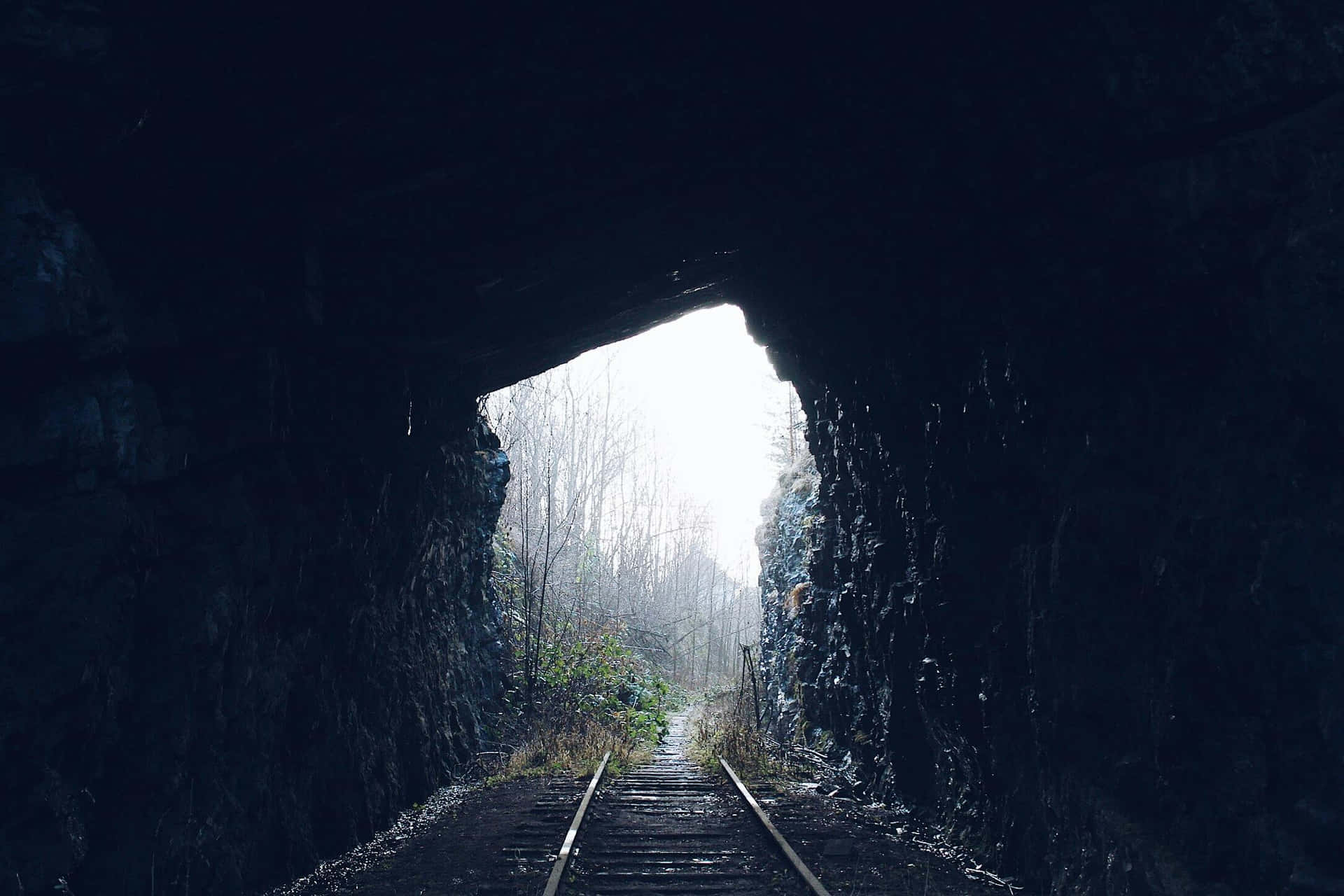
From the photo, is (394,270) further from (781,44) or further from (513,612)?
(513,612)

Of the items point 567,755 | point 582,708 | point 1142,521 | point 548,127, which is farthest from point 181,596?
point 582,708

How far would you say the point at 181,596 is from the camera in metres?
5.09

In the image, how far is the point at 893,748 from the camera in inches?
333

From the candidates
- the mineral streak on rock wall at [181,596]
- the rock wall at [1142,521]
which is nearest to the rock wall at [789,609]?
the rock wall at [1142,521]

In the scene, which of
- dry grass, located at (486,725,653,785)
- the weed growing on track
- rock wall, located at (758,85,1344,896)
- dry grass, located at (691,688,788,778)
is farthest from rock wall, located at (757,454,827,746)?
rock wall, located at (758,85,1344,896)

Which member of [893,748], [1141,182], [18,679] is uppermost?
[1141,182]

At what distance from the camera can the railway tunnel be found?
3.86m

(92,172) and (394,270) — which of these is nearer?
(92,172)

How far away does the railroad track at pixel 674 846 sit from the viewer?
585cm

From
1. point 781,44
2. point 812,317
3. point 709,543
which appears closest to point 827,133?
point 781,44

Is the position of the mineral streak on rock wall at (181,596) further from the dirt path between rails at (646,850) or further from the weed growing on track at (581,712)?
the weed growing on track at (581,712)

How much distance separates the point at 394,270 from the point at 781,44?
386 centimetres

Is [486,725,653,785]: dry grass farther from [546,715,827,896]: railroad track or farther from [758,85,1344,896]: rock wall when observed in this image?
[758,85,1344,896]: rock wall

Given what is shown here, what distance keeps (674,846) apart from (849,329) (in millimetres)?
5244
